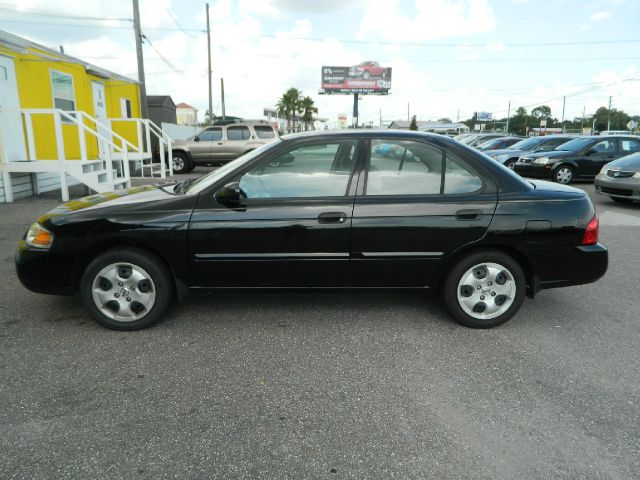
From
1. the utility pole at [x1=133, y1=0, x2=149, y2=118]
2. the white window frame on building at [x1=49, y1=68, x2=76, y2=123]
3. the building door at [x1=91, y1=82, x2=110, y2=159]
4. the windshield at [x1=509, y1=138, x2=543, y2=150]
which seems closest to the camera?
the white window frame on building at [x1=49, y1=68, x2=76, y2=123]

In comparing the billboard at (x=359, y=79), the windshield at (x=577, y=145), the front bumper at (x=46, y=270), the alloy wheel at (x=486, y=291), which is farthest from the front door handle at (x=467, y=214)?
the billboard at (x=359, y=79)

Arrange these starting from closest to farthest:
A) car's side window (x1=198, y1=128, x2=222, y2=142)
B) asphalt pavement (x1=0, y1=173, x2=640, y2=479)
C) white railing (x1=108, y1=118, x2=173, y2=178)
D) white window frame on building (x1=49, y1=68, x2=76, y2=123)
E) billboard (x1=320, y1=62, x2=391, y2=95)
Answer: asphalt pavement (x1=0, y1=173, x2=640, y2=479), white window frame on building (x1=49, y1=68, x2=76, y2=123), white railing (x1=108, y1=118, x2=173, y2=178), car's side window (x1=198, y1=128, x2=222, y2=142), billboard (x1=320, y1=62, x2=391, y2=95)

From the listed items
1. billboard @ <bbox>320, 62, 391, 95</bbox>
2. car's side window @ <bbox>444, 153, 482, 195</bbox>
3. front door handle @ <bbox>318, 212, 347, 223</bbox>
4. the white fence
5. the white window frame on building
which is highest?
billboard @ <bbox>320, 62, 391, 95</bbox>

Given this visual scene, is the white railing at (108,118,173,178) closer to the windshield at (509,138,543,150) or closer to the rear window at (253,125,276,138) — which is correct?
the rear window at (253,125,276,138)

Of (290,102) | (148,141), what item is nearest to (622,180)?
(148,141)

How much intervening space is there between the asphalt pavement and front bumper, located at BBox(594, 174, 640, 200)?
6550 millimetres

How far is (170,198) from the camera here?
3.71m

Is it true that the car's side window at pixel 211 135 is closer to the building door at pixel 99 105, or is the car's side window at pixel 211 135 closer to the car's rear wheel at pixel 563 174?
the building door at pixel 99 105

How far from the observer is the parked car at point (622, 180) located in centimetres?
968

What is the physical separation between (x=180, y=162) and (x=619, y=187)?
545 inches

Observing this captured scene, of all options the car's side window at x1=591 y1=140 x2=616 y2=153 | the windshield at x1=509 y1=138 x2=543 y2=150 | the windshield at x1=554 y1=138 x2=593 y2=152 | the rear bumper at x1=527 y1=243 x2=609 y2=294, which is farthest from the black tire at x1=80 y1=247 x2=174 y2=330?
the windshield at x1=509 y1=138 x2=543 y2=150

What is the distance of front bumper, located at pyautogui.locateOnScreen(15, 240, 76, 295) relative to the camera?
363cm

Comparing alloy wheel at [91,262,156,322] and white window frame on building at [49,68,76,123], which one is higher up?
white window frame on building at [49,68,76,123]

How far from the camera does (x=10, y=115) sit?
10.3 meters
